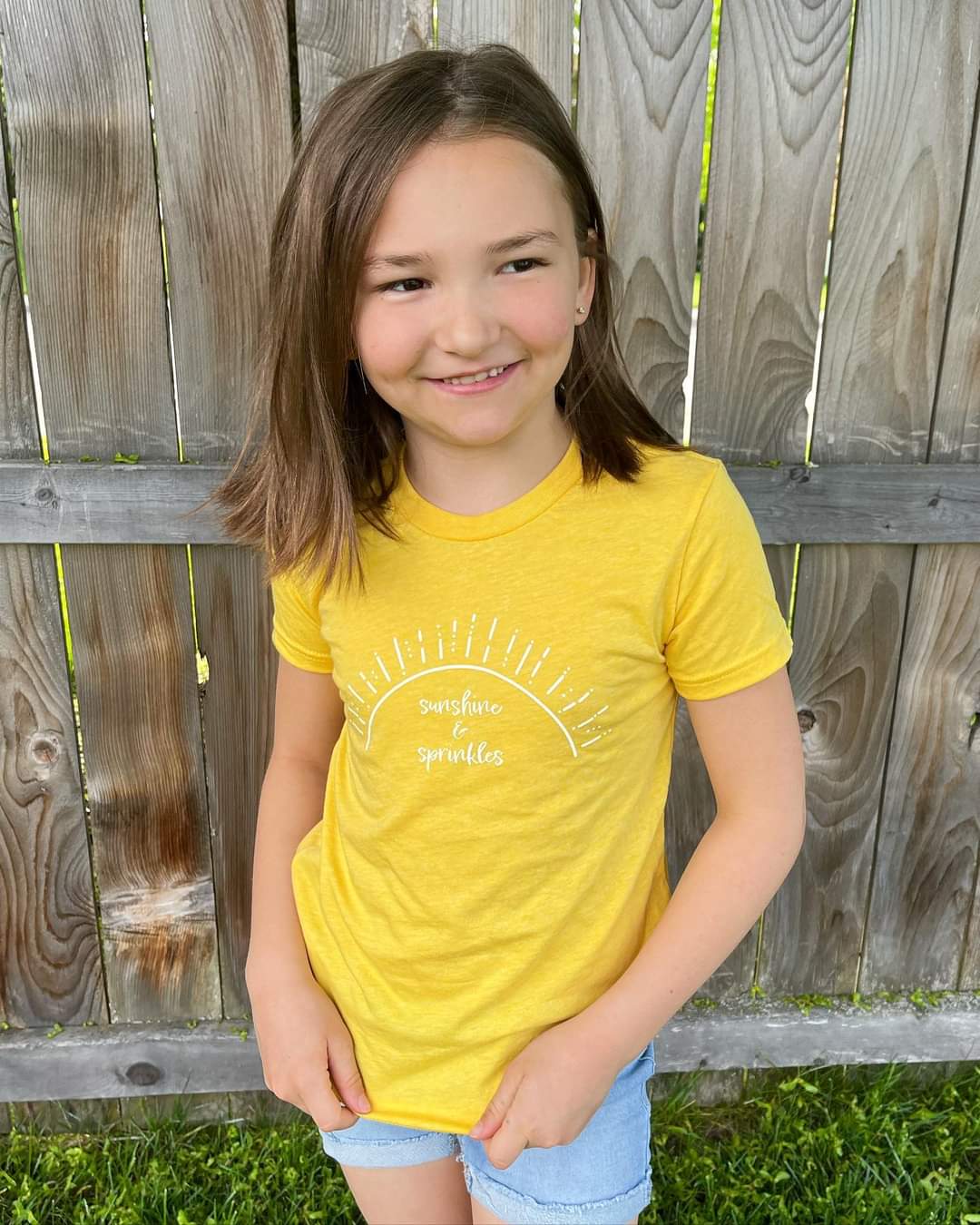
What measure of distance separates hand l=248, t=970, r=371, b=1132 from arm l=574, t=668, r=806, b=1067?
339mm

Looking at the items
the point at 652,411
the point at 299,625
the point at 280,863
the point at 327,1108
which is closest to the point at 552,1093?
the point at 327,1108

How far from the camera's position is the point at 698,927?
1.25 metres

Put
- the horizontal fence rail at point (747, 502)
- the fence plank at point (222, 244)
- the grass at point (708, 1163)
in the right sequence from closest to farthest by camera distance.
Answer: the fence plank at point (222, 244)
the horizontal fence rail at point (747, 502)
the grass at point (708, 1163)

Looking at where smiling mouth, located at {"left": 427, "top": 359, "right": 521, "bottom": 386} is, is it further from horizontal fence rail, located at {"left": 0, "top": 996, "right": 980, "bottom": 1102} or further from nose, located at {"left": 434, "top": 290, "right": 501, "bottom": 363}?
horizontal fence rail, located at {"left": 0, "top": 996, "right": 980, "bottom": 1102}

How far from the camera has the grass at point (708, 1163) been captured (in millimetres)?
2053

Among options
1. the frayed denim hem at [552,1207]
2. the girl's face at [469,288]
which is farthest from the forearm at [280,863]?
the girl's face at [469,288]

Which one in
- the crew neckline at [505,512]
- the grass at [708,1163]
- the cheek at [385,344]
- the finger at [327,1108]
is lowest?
the grass at [708,1163]

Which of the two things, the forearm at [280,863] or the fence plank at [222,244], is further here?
the fence plank at [222,244]

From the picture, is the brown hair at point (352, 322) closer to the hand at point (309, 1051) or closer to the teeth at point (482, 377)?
the teeth at point (482, 377)

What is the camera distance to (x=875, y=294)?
174 cm

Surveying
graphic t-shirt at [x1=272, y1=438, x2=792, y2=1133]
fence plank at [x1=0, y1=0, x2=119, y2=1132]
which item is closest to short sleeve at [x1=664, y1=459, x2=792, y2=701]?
graphic t-shirt at [x1=272, y1=438, x2=792, y2=1133]

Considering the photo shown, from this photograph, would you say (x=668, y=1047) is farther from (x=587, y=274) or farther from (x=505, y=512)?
(x=587, y=274)

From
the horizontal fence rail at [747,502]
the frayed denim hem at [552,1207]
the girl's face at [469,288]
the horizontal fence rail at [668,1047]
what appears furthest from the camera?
the horizontal fence rail at [668,1047]

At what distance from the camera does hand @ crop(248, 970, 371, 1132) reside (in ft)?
4.50
